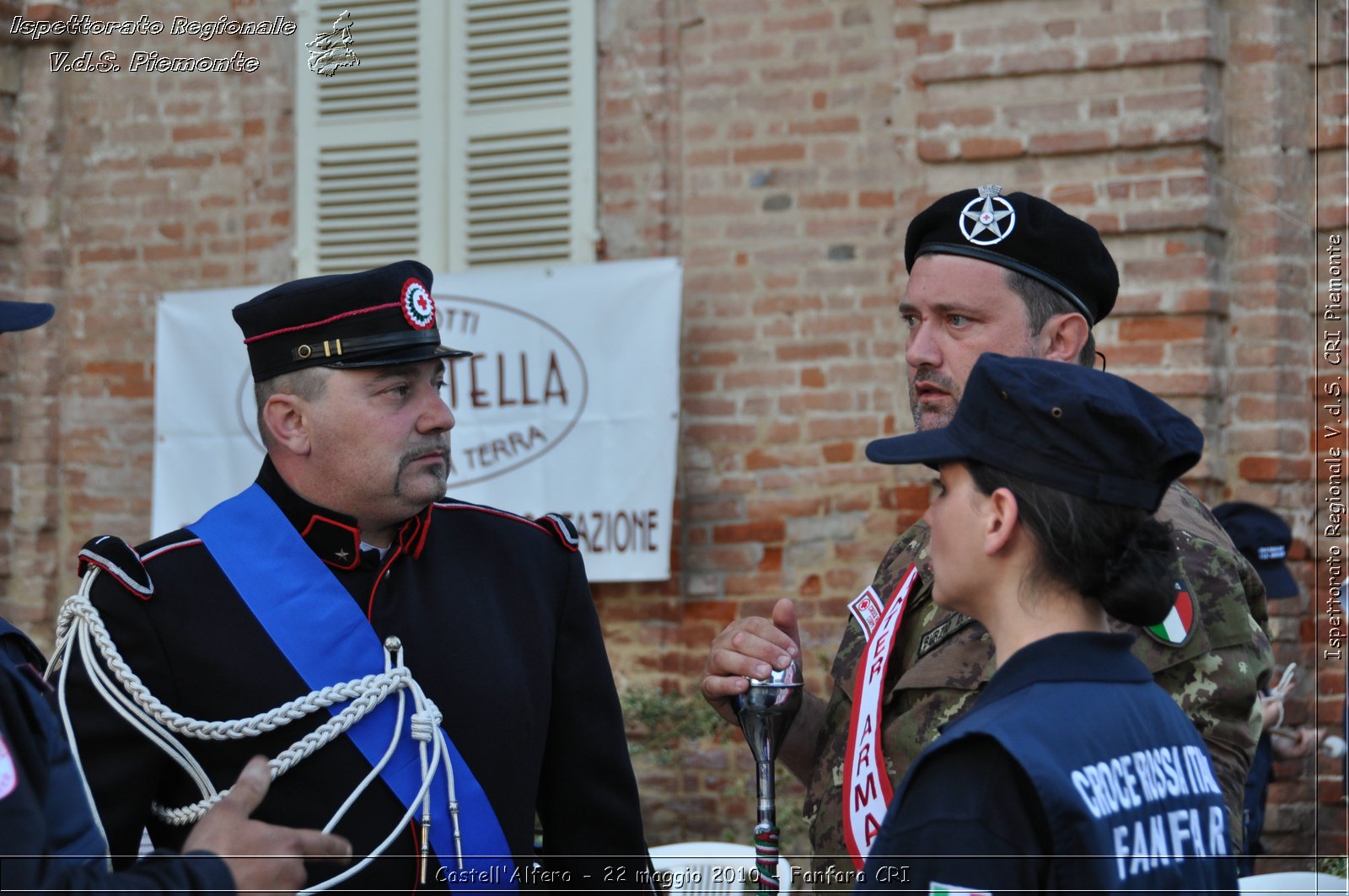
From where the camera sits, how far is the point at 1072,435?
1.79 meters

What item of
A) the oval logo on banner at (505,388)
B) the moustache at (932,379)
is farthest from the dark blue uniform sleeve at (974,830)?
the oval logo on banner at (505,388)

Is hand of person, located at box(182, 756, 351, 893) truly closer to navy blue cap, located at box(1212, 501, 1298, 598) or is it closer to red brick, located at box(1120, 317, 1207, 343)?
navy blue cap, located at box(1212, 501, 1298, 598)

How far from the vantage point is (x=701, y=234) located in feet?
18.9

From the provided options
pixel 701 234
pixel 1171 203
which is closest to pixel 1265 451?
pixel 1171 203

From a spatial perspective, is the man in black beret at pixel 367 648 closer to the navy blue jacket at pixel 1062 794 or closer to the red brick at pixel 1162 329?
the navy blue jacket at pixel 1062 794

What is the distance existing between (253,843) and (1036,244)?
160cm

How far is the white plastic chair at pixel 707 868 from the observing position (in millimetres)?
3676

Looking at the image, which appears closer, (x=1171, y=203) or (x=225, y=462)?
(x=1171, y=203)

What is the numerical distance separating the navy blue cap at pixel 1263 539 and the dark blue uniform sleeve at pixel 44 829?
12.1 ft

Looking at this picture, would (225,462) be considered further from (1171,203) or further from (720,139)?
(1171,203)

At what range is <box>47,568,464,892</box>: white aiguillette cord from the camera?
2422 millimetres

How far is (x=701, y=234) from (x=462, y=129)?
1097 millimetres

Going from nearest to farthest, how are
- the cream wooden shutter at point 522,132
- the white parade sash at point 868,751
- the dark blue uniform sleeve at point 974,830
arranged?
the dark blue uniform sleeve at point 974,830 < the white parade sash at point 868,751 < the cream wooden shutter at point 522,132

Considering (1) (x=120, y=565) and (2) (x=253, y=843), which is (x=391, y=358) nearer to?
(1) (x=120, y=565)
